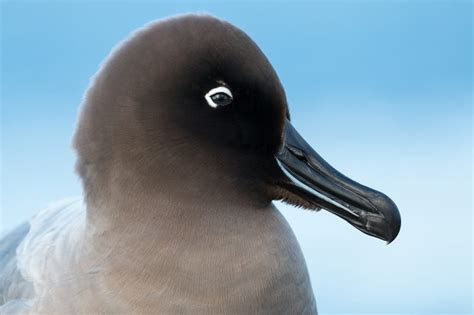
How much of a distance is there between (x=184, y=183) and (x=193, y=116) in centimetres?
18

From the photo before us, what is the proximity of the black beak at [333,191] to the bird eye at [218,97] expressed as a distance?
0.20 metres

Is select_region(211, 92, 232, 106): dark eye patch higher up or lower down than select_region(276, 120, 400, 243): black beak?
higher up

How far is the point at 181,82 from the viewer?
2.40 metres

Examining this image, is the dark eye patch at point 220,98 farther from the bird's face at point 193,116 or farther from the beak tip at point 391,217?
the beak tip at point 391,217

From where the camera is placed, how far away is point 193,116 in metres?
2.41

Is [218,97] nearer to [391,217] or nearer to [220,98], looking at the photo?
[220,98]

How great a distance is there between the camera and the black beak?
2438mm

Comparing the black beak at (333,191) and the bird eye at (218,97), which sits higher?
the bird eye at (218,97)

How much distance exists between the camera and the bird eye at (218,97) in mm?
2406

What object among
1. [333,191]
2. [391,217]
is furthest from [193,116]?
[391,217]

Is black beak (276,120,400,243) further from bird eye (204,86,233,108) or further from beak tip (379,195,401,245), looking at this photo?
bird eye (204,86,233,108)

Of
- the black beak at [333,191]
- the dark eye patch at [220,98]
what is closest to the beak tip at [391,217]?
the black beak at [333,191]

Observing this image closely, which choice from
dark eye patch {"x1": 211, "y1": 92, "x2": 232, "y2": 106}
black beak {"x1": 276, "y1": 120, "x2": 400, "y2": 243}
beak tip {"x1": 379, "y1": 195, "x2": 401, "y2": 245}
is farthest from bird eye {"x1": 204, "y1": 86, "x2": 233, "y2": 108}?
beak tip {"x1": 379, "y1": 195, "x2": 401, "y2": 245}

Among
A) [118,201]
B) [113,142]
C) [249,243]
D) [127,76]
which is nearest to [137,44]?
[127,76]
